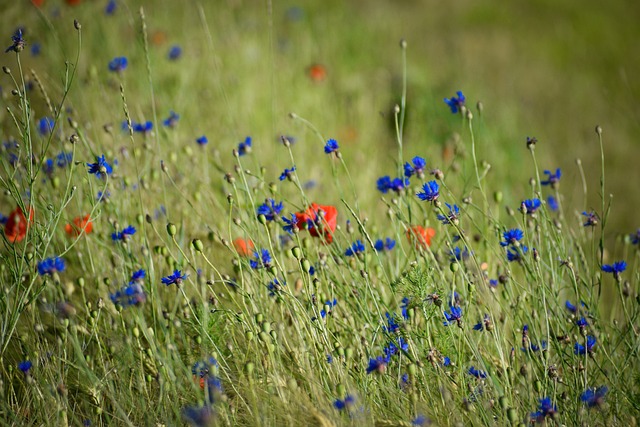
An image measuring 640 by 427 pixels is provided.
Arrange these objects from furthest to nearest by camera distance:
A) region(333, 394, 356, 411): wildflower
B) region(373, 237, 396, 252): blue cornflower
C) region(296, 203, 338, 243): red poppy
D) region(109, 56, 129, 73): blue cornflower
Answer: region(109, 56, 129, 73): blue cornflower < region(373, 237, 396, 252): blue cornflower < region(296, 203, 338, 243): red poppy < region(333, 394, 356, 411): wildflower

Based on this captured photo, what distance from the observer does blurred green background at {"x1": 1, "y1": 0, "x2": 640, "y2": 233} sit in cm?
332

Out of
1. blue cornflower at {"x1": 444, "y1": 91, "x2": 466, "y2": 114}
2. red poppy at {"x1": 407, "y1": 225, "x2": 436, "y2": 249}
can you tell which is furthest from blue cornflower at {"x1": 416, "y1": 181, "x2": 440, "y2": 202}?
blue cornflower at {"x1": 444, "y1": 91, "x2": 466, "y2": 114}

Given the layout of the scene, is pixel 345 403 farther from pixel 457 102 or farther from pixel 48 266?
pixel 457 102

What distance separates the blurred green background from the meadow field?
27 mm

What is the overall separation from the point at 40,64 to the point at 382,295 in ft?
8.67

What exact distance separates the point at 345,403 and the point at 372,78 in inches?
149

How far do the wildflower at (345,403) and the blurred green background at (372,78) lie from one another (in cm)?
133

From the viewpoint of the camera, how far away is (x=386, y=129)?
4.15 meters

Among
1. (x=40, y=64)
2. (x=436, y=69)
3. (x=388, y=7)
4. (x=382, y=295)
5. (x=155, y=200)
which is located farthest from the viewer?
(x=388, y=7)

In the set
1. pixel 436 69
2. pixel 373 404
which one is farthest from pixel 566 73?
pixel 373 404

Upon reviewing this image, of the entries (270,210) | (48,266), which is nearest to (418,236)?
(270,210)

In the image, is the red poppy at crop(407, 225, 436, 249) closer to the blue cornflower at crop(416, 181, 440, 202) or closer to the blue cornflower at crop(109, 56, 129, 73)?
the blue cornflower at crop(416, 181, 440, 202)

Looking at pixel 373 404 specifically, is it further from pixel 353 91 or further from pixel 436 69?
pixel 436 69

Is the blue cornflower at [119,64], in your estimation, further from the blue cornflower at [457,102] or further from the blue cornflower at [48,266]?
→ the blue cornflower at [457,102]
